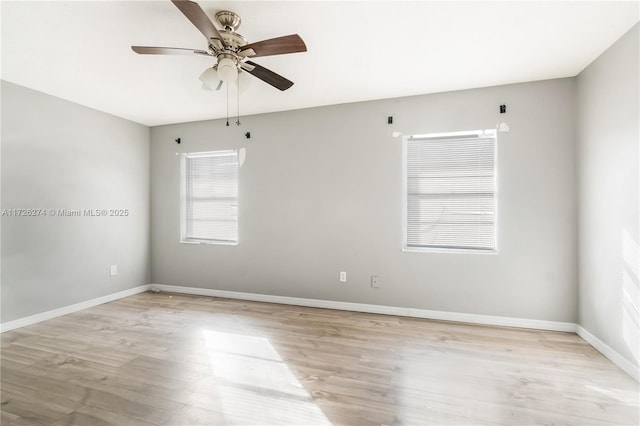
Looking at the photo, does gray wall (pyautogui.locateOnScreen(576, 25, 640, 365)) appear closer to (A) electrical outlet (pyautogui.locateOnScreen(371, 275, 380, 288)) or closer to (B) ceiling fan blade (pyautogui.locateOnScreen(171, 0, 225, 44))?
(A) electrical outlet (pyautogui.locateOnScreen(371, 275, 380, 288))

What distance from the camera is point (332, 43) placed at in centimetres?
238

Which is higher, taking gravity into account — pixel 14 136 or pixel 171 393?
pixel 14 136

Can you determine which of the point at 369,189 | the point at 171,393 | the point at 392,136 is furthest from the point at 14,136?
the point at 392,136

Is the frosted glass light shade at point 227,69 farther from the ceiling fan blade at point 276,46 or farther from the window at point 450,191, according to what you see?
the window at point 450,191

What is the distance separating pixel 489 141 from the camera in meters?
3.27

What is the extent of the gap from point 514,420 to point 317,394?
1.20 meters

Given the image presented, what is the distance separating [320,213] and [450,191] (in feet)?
5.15

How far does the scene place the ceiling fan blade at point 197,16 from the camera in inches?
61.1

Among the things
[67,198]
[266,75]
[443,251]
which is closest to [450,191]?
[443,251]

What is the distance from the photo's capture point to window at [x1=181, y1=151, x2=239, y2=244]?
14.2 feet

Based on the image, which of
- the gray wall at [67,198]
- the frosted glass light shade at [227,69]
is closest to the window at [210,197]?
the gray wall at [67,198]

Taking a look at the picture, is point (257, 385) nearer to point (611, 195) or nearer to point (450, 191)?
point (450, 191)

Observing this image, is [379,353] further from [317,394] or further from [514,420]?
[514,420]

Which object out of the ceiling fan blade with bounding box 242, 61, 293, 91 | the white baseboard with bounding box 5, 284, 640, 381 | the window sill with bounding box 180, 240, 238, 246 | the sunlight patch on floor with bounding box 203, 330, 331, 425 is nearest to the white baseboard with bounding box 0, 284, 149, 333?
the white baseboard with bounding box 5, 284, 640, 381
